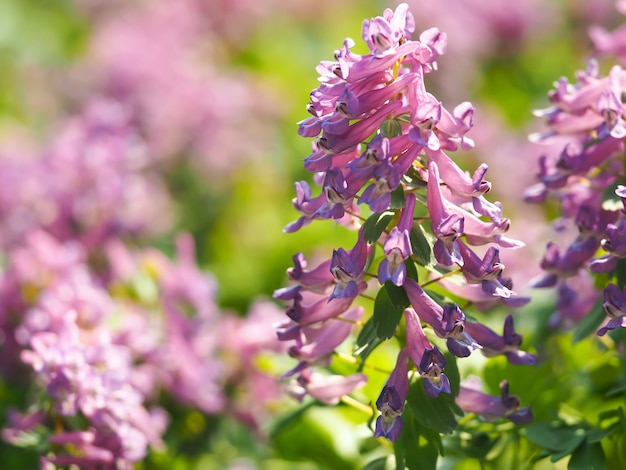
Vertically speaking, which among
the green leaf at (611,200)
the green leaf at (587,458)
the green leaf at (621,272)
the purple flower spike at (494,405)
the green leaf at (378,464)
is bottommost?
the green leaf at (587,458)

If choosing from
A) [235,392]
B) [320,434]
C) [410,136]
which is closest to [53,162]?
[235,392]

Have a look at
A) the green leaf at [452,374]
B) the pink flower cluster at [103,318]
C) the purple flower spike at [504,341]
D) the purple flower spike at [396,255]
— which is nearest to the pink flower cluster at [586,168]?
the purple flower spike at [504,341]

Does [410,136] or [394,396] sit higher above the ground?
[410,136]

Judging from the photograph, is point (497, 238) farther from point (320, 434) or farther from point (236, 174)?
point (236, 174)

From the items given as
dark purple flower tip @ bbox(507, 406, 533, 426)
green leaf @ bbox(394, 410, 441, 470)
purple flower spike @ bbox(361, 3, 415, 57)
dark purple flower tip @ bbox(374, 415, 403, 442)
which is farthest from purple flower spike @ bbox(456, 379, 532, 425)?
purple flower spike @ bbox(361, 3, 415, 57)

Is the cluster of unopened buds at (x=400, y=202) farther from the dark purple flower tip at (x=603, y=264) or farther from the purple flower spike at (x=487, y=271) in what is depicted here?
the dark purple flower tip at (x=603, y=264)

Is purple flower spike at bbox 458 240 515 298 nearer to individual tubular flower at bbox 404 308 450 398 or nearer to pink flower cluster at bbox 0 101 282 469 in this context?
individual tubular flower at bbox 404 308 450 398

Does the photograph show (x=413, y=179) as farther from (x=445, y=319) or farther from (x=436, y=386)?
(x=436, y=386)

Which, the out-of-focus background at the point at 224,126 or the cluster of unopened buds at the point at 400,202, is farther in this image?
the out-of-focus background at the point at 224,126
